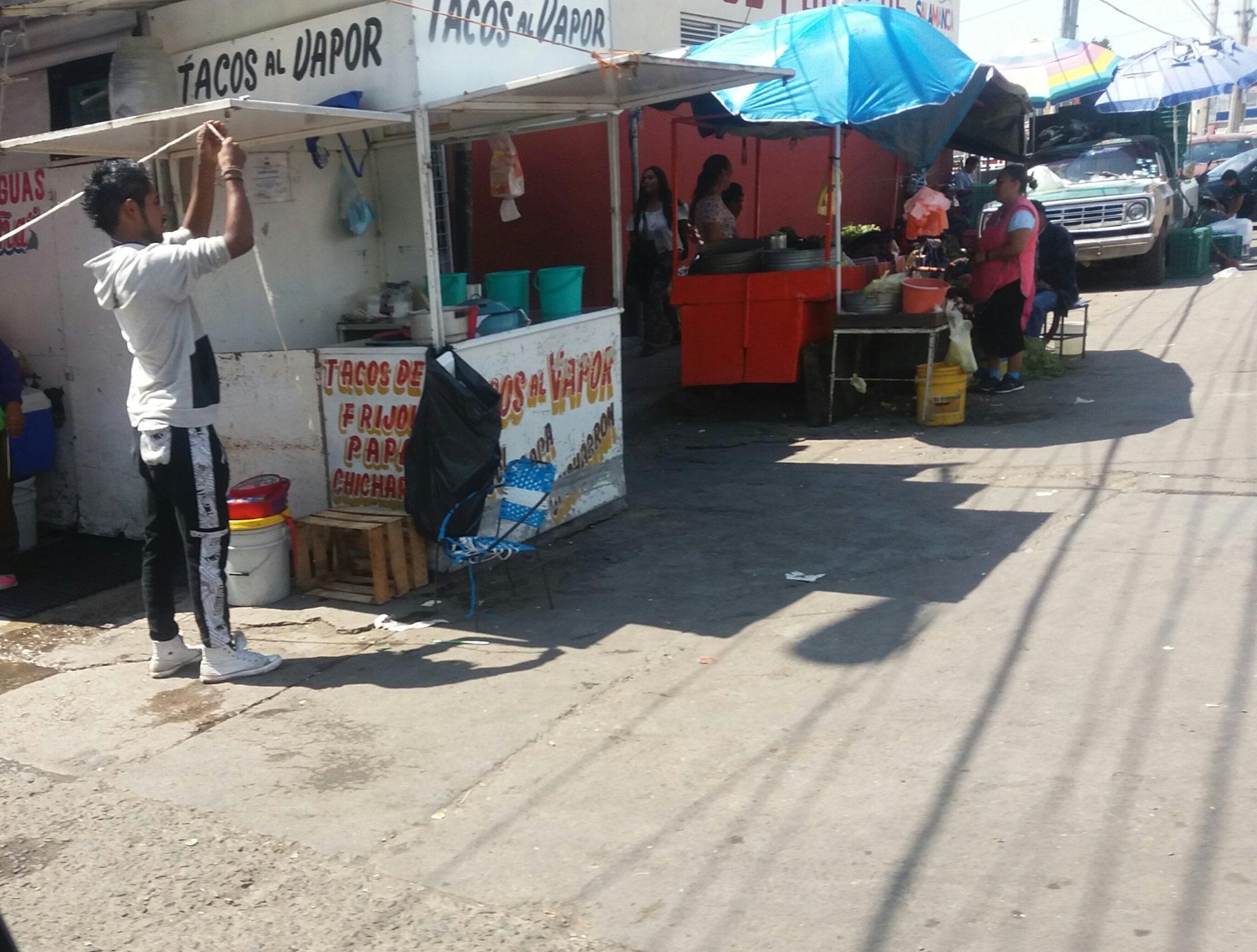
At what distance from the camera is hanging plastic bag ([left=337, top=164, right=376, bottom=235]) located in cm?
694

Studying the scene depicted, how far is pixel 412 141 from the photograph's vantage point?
712 centimetres

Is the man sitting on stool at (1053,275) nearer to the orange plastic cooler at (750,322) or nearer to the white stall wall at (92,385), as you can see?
the orange plastic cooler at (750,322)

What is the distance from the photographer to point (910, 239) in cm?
1090

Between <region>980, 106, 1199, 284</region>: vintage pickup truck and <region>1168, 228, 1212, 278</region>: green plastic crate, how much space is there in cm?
15

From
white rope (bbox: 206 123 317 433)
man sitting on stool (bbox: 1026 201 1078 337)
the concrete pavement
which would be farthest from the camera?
man sitting on stool (bbox: 1026 201 1078 337)

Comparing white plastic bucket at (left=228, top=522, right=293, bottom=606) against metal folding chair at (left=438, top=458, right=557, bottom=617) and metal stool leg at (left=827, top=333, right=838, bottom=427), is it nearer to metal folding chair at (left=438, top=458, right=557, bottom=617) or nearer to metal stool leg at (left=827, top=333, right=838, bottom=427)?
metal folding chair at (left=438, top=458, right=557, bottom=617)

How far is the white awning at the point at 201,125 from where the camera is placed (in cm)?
504

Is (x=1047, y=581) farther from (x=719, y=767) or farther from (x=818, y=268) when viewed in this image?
(x=818, y=268)

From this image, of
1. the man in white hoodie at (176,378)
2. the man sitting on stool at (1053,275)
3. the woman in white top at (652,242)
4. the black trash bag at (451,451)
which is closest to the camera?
the man in white hoodie at (176,378)

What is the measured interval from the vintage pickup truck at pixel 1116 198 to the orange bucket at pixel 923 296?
7.33m

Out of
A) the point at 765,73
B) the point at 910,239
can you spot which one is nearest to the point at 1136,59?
the point at 910,239

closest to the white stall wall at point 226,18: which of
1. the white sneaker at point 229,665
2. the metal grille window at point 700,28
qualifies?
the white sneaker at point 229,665

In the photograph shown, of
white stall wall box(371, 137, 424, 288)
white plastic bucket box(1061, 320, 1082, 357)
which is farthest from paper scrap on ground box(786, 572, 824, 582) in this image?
white plastic bucket box(1061, 320, 1082, 357)

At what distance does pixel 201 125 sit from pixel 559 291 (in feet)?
7.64
